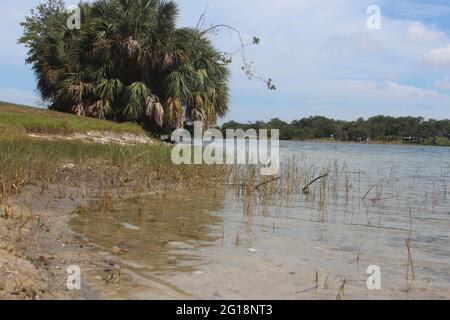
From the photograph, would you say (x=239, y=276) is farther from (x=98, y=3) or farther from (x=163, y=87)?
(x=98, y=3)

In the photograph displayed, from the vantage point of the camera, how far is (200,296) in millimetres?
4930

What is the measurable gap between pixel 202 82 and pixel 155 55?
2.99 metres

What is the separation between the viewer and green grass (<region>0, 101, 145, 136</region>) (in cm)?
1789

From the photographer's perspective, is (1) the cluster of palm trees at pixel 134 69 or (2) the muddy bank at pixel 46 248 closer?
(2) the muddy bank at pixel 46 248

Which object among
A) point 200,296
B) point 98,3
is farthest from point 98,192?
point 98,3

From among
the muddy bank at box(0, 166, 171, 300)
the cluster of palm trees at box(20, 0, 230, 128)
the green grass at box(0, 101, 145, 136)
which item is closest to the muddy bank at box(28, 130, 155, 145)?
the green grass at box(0, 101, 145, 136)

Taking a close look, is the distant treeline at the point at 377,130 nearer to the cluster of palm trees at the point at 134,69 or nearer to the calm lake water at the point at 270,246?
the cluster of palm trees at the point at 134,69

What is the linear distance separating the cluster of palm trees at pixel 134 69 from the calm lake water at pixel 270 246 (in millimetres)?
14147

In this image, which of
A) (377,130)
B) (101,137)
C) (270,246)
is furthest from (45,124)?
(377,130)

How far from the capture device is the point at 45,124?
19047mm

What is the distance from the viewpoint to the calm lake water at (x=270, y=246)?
17.4ft

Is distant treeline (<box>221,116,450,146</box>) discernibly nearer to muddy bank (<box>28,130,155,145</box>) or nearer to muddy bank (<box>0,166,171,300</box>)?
muddy bank (<box>28,130,155,145</box>)

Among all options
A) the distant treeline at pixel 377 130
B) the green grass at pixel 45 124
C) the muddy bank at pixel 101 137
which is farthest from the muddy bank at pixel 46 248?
the distant treeline at pixel 377 130

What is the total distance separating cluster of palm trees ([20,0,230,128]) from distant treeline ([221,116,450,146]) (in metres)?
74.3
